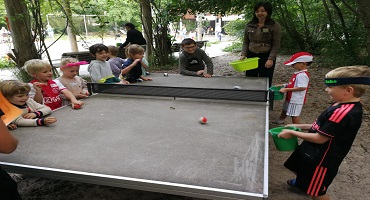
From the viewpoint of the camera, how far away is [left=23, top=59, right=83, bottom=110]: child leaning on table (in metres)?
2.92

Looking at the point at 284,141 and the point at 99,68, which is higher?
the point at 99,68

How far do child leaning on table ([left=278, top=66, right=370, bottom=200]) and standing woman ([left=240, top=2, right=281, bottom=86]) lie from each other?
233cm

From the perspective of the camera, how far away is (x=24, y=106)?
2.59 metres

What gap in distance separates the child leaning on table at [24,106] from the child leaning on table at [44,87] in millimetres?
315

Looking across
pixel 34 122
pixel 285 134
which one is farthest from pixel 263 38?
pixel 34 122

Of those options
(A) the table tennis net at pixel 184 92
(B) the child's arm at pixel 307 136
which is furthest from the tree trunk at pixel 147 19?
(B) the child's arm at pixel 307 136

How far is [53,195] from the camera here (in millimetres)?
2666

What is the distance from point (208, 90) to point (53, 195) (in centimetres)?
208

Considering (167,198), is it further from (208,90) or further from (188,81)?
(188,81)

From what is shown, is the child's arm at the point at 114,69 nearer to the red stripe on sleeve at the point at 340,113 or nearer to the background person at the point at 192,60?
the background person at the point at 192,60

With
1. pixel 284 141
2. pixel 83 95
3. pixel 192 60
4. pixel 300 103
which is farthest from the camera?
pixel 192 60

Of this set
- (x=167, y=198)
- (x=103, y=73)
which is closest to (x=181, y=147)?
(x=167, y=198)

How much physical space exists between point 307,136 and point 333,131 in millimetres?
180

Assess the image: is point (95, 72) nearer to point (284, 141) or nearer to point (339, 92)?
point (284, 141)
